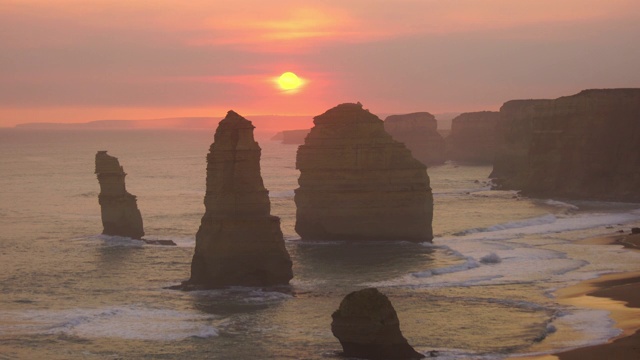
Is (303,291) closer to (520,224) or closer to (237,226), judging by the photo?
(237,226)

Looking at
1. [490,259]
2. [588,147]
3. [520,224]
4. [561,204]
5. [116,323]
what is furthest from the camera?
[588,147]

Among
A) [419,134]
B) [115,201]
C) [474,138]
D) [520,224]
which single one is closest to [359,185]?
[115,201]

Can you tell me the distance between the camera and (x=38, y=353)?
33094 millimetres

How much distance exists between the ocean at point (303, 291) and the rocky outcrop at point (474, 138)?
97.4 m

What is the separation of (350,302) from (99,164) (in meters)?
33.6

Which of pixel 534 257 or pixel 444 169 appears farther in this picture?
pixel 444 169

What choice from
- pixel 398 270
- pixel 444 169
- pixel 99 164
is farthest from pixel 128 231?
pixel 444 169

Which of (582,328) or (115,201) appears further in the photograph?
(115,201)

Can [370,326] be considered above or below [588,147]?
below

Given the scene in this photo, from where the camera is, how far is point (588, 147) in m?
95.4

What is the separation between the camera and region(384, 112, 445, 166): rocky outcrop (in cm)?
18250

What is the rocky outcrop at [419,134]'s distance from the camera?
182m

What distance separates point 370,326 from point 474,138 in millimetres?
161188

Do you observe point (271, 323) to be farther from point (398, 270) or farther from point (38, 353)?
point (398, 270)
